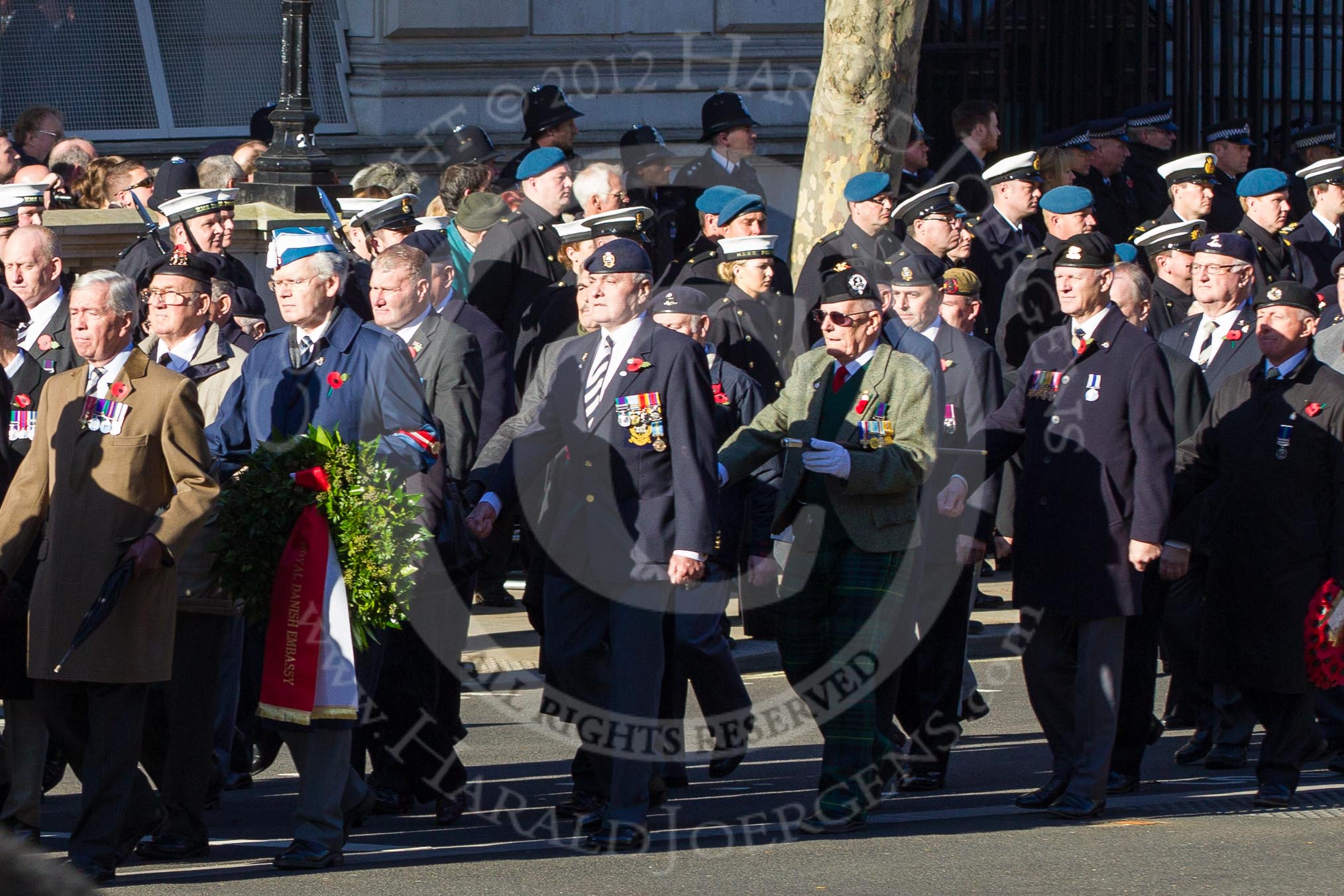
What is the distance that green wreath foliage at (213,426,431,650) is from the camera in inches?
260

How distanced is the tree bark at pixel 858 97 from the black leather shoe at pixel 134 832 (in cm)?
852

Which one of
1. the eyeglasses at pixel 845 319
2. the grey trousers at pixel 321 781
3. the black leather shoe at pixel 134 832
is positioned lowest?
the black leather shoe at pixel 134 832

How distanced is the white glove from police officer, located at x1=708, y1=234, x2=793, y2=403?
284cm

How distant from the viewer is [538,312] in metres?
10.7

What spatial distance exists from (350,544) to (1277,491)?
3.58m

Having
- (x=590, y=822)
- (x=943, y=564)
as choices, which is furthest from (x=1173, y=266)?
(x=590, y=822)

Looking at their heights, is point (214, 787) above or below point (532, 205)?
below

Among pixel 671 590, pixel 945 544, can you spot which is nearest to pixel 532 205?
pixel 945 544

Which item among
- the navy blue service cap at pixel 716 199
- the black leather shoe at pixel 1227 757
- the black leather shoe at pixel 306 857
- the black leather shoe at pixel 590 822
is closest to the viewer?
the black leather shoe at pixel 306 857

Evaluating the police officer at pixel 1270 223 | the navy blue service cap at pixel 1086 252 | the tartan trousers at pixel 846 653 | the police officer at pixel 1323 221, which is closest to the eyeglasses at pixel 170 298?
the tartan trousers at pixel 846 653

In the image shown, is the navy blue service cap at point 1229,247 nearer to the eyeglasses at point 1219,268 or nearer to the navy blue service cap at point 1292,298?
the eyeglasses at point 1219,268

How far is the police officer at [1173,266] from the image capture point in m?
11.2

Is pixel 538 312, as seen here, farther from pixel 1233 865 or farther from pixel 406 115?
pixel 406 115

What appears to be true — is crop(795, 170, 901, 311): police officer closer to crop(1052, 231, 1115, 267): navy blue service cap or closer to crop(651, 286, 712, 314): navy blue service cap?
crop(651, 286, 712, 314): navy blue service cap
